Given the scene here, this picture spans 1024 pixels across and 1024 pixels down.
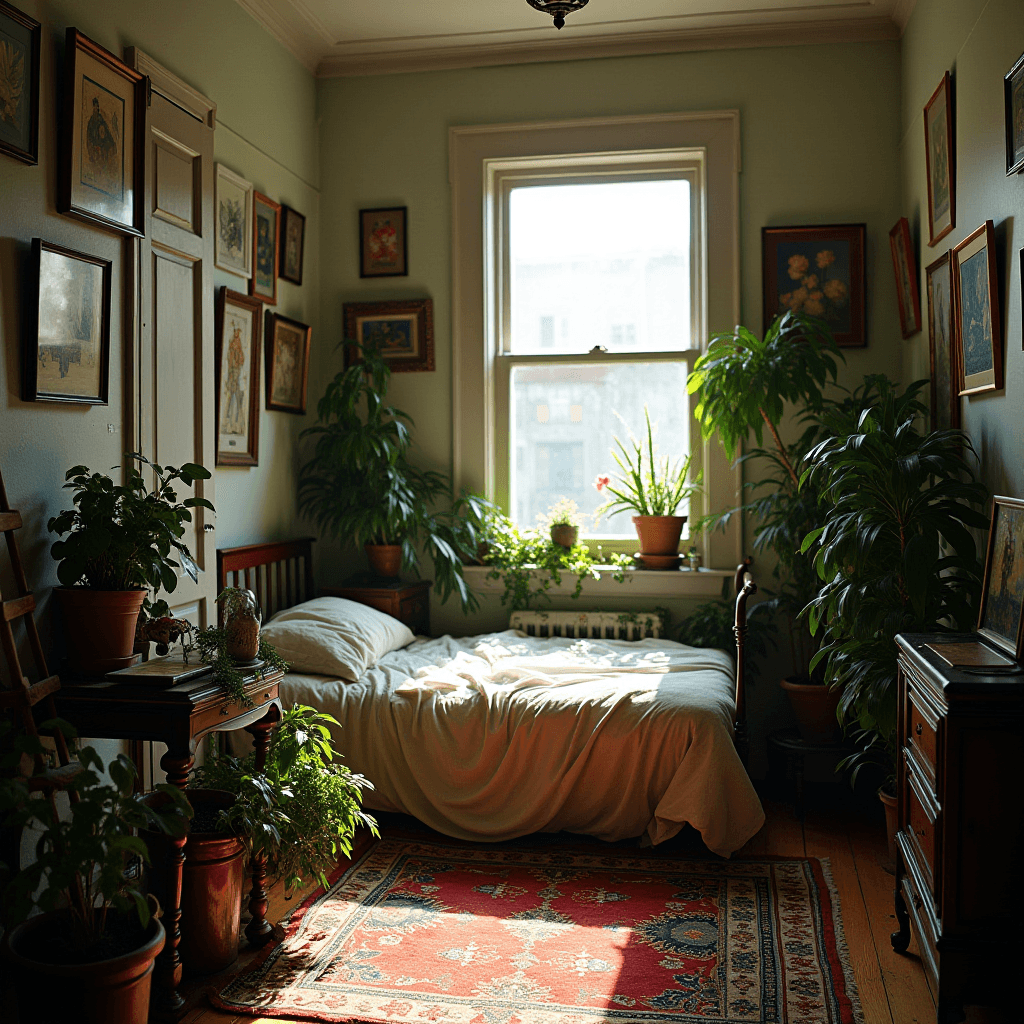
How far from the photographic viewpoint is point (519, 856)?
11.4 feet

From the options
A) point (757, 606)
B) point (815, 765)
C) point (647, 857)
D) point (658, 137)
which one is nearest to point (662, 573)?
point (757, 606)

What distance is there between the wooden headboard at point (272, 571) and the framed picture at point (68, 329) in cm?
111

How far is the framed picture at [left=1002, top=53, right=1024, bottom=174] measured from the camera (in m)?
2.53

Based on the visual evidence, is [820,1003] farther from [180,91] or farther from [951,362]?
[180,91]

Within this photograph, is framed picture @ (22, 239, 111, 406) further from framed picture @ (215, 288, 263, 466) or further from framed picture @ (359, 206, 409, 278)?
framed picture @ (359, 206, 409, 278)

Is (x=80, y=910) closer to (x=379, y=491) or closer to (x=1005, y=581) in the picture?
(x=1005, y=581)

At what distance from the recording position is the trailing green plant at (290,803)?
265 centimetres

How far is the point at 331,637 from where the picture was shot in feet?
12.8

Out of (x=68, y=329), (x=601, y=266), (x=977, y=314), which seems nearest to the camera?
(x=68, y=329)

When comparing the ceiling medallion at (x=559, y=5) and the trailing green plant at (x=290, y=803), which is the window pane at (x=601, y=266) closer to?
the ceiling medallion at (x=559, y=5)

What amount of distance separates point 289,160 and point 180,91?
4.00 ft

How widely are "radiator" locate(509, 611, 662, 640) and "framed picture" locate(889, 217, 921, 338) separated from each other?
5.79 ft

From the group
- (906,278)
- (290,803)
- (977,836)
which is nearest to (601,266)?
(906,278)

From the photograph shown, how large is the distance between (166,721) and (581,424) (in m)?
2.95
